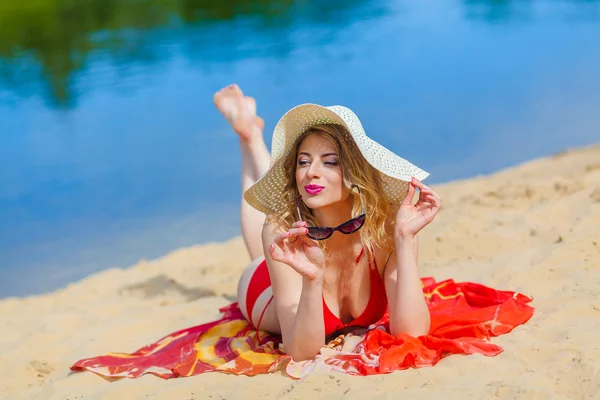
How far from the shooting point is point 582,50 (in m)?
12.6

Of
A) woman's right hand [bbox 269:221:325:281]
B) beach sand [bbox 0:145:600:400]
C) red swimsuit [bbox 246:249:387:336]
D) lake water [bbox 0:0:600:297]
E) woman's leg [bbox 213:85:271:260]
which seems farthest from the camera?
lake water [bbox 0:0:600:297]

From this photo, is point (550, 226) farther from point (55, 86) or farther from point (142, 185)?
point (55, 86)

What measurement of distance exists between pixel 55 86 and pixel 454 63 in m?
5.92

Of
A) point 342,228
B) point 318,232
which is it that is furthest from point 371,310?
point 318,232


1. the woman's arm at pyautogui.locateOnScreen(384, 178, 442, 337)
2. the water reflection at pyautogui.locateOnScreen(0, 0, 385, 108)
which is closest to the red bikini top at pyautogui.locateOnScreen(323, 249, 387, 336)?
the woman's arm at pyautogui.locateOnScreen(384, 178, 442, 337)

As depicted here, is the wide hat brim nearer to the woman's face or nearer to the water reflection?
the woman's face

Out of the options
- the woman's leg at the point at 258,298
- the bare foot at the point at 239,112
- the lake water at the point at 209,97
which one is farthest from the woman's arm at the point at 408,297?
the lake water at the point at 209,97

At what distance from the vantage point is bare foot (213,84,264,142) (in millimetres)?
5277

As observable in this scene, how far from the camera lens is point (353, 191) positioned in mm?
3697

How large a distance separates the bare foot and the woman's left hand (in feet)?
6.10

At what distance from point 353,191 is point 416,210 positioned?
296mm

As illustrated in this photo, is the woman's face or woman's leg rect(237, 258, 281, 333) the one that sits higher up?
the woman's face

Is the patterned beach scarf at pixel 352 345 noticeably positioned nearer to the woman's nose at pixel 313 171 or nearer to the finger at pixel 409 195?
the finger at pixel 409 195

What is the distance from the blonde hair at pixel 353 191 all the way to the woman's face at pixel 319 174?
0.03 meters
